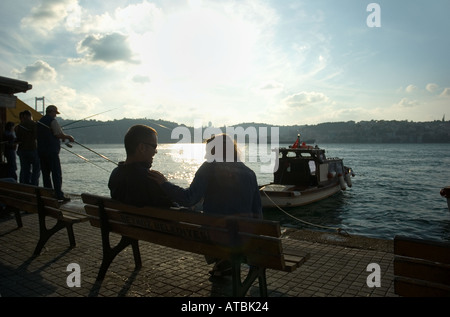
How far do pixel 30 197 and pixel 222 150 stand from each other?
357cm

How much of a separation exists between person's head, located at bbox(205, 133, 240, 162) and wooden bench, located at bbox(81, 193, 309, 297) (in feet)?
2.53

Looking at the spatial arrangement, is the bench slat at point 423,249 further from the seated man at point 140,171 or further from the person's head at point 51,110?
the person's head at point 51,110

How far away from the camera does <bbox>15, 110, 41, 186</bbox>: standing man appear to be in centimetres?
876

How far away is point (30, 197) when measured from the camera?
5711 millimetres

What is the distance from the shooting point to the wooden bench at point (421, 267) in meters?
2.49

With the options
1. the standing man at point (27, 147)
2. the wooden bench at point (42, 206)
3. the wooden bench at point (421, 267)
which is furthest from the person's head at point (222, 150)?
the standing man at point (27, 147)

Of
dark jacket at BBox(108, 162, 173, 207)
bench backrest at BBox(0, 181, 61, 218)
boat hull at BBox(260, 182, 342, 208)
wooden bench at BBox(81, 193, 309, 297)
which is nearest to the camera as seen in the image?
wooden bench at BBox(81, 193, 309, 297)

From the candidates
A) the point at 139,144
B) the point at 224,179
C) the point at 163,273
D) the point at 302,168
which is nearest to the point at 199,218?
the point at 224,179

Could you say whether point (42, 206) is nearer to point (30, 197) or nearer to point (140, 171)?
point (30, 197)

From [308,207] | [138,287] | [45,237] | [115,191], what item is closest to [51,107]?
[45,237]

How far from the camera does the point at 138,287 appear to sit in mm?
4277

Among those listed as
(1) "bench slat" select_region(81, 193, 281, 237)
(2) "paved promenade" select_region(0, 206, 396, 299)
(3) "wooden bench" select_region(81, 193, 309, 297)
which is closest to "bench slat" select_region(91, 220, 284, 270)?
(3) "wooden bench" select_region(81, 193, 309, 297)

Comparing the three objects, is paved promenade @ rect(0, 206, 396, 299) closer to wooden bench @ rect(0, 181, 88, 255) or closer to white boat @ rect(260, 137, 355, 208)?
wooden bench @ rect(0, 181, 88, 255)
